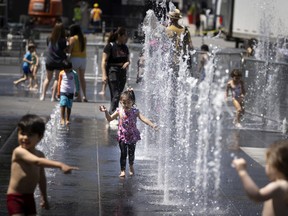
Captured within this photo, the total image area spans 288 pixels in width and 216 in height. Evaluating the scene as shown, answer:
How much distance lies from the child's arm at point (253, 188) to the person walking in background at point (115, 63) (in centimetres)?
954

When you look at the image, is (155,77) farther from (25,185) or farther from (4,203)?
(25,185)

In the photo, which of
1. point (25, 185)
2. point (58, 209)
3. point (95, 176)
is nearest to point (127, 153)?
point (95, 176)

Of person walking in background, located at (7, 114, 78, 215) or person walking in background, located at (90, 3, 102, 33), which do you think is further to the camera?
person walking in background, located at (90, 3, 102, 33)

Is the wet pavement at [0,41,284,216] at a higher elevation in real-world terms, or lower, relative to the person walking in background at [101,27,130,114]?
lower

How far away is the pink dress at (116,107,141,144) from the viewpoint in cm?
1058

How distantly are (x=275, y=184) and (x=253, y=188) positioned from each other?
19 centimetres

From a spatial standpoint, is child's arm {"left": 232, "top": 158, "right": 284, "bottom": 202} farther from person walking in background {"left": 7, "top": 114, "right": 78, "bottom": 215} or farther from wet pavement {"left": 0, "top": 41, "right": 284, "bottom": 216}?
wet pavement {"left": 0, "top": 41, "right": 284, "bottom": 216}

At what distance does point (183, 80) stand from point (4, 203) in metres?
6.28

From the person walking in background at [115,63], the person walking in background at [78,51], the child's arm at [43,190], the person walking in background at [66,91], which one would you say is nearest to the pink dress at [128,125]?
the child's arm at [43,190]

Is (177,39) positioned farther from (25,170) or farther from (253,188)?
(253,188)

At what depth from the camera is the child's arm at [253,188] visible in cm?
573

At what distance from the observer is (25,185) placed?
6.62 meters

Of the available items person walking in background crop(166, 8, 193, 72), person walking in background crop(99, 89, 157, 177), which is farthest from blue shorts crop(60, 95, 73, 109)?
person walking in background crop(99, 89, 157, 177)

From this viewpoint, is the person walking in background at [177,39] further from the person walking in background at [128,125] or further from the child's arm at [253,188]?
the child's arm at [253,188]
